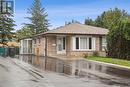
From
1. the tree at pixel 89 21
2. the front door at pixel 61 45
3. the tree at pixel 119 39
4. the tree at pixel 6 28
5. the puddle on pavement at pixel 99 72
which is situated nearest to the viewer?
the puddle on pavement at pixel 99 72

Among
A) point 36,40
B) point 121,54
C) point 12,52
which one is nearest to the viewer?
point 121,54

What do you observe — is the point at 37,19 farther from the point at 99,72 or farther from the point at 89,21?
→ the point at 99,72

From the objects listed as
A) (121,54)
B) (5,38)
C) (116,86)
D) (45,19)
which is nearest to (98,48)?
(121,54)

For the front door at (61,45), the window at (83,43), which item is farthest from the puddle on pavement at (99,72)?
the front door at (61,45)

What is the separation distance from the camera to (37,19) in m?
97.4

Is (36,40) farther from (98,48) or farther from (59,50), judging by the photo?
(98,48)

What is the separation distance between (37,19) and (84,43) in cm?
5474

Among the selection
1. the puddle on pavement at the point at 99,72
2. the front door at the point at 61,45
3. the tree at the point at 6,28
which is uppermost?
the tree at the point at 6,28

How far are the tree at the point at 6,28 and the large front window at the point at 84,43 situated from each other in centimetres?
3893

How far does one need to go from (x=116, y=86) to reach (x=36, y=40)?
37.1 meters

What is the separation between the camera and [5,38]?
3179 inches

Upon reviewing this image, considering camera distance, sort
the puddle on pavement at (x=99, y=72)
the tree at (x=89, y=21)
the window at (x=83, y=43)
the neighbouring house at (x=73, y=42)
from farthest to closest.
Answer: the tree at (x=89, y=21) < the window at (x=83, y=43) < the neighbouring house at (x=73, y=42) < the puddle on pavement at (x=99, y=72)

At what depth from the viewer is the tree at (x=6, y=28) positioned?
79.8m

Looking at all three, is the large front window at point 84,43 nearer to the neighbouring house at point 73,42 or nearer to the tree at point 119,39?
the neighbouring house at point 73,42
